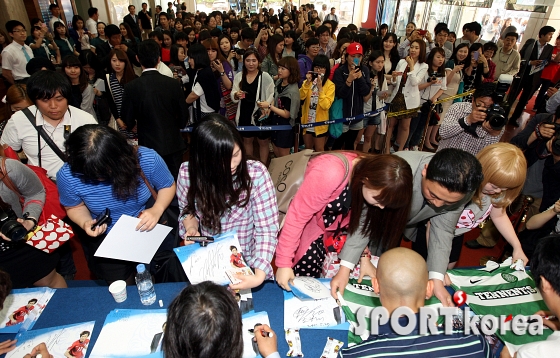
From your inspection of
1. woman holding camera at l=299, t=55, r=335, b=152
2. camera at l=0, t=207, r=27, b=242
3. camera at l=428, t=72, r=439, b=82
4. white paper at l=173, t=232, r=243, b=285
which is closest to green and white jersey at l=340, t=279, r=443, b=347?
white paper at l=173, t=232, r=243, b=285

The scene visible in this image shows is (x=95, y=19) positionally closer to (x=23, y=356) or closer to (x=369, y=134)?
(x=369, y=134)

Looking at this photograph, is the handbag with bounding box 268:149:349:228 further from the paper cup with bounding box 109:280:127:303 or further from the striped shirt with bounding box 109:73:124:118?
the striped shirt with bounding box 109:73:124:118

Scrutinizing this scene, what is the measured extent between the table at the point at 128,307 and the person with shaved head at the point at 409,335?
1.10 feet

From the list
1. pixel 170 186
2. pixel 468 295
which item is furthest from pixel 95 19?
pixel 468 295

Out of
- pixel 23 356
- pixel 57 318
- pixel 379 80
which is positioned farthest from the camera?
pixel 379 80

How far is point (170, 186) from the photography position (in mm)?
2002

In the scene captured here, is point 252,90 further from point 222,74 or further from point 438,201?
point 438,201

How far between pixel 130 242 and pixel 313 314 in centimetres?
100

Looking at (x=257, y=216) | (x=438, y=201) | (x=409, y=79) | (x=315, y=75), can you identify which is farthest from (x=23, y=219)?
(x=409, y=79)

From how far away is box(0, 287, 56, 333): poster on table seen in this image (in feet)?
4.89

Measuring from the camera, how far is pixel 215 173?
4.94 feet

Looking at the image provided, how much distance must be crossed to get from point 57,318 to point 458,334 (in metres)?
1.74

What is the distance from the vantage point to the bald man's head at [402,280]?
1.18 metres

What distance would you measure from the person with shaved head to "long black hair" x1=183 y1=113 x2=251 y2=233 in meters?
0.75
